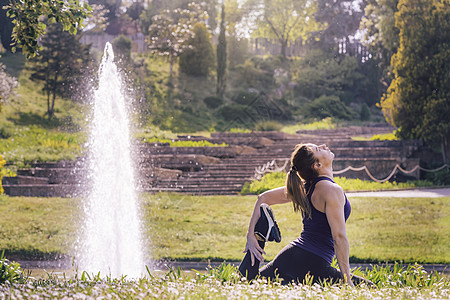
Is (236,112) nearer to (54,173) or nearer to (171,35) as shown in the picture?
(171,35)

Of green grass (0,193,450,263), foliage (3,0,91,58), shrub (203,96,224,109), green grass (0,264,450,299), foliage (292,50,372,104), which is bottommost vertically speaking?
green grass (0,193,450,263)

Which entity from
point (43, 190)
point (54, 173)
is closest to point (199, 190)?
point (43, 190)

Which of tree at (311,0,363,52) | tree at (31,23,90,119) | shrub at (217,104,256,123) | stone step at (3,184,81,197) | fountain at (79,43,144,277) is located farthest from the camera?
tree at (311,0,363,52)

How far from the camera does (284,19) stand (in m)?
50.6

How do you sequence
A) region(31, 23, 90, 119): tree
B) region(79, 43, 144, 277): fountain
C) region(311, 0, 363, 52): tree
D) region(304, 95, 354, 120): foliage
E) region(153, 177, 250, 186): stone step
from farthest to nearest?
region(311, 0, 363, 52): tree → region(304, 95, 354, 120): foliage → region(31, 23, 90, 119): tree → region(153, 177, 250, 186): stone step → region(79, 43, 144, 277): fountain

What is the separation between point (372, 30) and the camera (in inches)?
1057

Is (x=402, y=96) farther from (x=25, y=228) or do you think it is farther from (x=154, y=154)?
(x=25, y=228)

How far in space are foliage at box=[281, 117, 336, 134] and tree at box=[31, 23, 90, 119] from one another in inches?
505

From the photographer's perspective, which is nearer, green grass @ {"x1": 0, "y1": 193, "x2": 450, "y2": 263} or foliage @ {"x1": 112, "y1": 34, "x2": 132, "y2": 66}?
green grass @ {"x1": 0, "y1": 193, "x2": 450, "y2": 263}

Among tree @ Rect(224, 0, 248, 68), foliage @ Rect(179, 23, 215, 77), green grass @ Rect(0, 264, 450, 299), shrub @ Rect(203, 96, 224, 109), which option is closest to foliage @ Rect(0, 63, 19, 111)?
shrub @ Rect(203, 96, 224, 109)

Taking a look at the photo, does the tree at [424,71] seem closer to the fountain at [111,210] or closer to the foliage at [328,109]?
the fountain at [111,210]

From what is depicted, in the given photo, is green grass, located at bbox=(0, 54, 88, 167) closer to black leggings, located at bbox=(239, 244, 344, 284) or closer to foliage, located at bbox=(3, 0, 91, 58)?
foliage, located at bbox=(3, 0, 91, 58)

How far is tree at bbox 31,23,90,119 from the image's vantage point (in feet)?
98.7

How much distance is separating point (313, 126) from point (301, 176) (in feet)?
94.5
